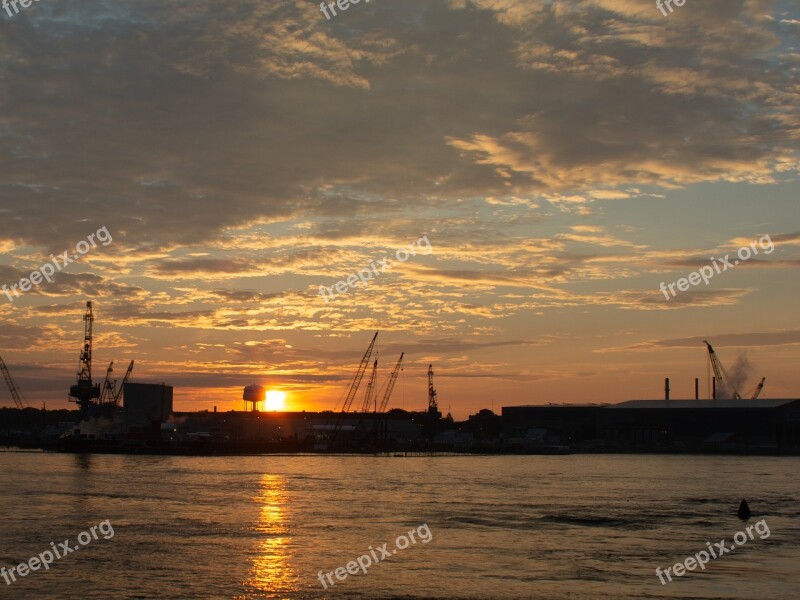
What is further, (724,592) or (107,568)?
(107,568)

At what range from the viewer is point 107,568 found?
52.2 meters

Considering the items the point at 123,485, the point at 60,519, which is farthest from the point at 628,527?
the point at 123,485

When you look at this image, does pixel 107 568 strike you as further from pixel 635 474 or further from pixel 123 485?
pixel 635 474

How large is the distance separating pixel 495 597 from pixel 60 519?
41920mm
